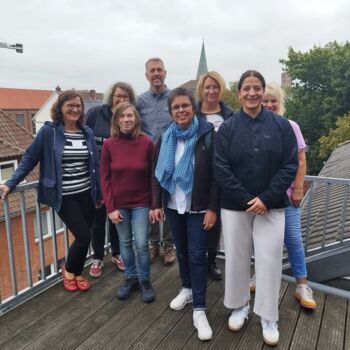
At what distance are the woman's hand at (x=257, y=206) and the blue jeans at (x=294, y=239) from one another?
641mm

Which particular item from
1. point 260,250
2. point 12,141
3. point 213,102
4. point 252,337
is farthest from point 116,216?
point 12,141

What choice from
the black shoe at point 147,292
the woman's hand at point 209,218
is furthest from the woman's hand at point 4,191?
the woman's hand at point 209,218

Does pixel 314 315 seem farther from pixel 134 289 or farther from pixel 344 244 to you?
pixel 134 289

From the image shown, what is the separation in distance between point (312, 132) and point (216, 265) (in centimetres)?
2540


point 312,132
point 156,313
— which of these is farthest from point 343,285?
point 312,132

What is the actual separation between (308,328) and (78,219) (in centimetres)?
212

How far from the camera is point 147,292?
3.13 m

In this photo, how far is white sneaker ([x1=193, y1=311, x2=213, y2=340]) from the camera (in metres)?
2.56

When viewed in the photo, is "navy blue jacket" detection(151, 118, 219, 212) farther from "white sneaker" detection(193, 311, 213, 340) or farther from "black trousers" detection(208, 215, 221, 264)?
"white sneaker" detection(193, 311, 213, 340)

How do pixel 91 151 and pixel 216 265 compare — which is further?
pixel 216 265

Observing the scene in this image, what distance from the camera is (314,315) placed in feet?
9.35

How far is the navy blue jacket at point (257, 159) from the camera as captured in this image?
2293 millimetres

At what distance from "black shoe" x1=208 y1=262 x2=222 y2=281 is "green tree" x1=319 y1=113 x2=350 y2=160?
2061 centimetres

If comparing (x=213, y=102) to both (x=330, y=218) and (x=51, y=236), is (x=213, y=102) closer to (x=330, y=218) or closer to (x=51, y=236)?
(x=51, y=236)
